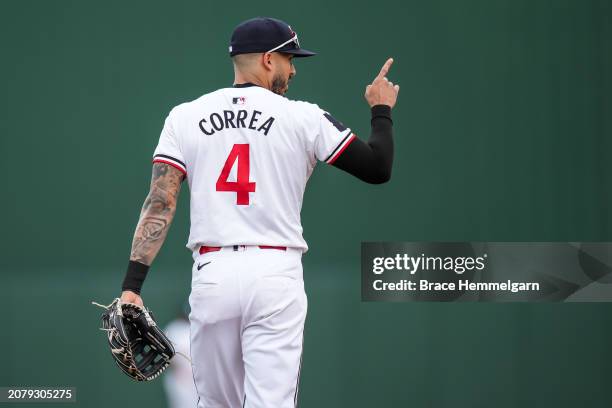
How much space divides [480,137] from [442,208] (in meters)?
0.44

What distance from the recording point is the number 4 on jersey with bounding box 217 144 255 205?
3293 mm

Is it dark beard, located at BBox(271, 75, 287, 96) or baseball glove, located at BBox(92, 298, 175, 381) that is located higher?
dark beard, located at BBox(271, 75, 287, 96)

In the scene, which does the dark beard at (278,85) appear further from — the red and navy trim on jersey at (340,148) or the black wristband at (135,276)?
the black wristband at (135,276)

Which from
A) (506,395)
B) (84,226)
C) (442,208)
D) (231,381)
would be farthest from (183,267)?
(231,381)

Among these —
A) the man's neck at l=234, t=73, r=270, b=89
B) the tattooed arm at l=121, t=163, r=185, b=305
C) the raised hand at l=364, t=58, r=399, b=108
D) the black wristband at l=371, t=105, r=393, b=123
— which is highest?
the man's neck at l=234, t=73, r=270, b=89

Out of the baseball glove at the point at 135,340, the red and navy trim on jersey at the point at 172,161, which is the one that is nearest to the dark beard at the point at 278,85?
the red and navy trim on jersey at the point at 172,161

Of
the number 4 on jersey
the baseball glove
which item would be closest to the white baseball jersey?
the number 4 on jersey

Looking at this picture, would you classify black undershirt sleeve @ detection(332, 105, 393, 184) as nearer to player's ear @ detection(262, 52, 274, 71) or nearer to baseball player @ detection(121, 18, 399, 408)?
baseball player @ detection(121, 18, 399, 408)

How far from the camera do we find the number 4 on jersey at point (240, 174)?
329cm

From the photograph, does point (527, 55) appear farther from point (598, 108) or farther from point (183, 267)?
point (183, 267)

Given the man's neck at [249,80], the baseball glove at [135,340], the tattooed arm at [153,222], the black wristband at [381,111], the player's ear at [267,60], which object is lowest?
the baseball glove at [135,340]

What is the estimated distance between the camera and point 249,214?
3.30 m

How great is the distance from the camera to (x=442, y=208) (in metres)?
5.66

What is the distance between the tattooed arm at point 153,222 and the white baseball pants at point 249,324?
0.20 metres
